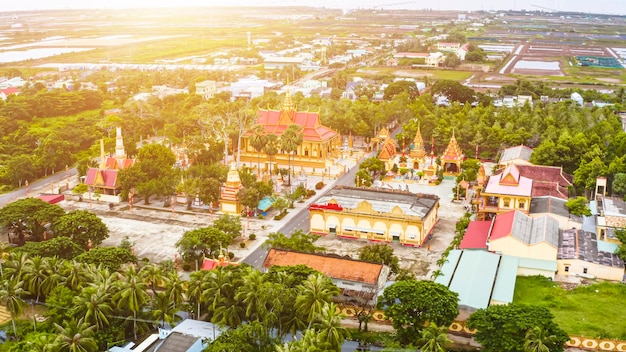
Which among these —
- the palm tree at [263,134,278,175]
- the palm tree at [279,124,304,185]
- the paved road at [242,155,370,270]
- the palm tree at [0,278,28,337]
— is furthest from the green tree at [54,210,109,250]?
the palm tree at [279,124,304,185]

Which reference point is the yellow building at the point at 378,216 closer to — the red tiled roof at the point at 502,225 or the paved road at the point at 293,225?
the paved road at the point at 293,225

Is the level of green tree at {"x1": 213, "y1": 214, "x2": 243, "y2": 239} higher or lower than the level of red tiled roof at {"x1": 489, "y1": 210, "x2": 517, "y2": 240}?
lower

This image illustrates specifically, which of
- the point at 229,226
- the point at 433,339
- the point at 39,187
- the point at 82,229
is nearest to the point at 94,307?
the point at 82,229

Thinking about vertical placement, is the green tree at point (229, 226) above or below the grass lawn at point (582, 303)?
above

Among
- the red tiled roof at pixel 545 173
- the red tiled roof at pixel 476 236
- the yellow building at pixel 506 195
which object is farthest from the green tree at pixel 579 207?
the red tiled roof at pixel 545 173

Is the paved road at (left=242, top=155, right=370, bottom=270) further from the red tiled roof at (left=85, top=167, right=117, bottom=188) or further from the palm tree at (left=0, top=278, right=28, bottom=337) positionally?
the red tiled roof at (left=85, top=167, right=117, bottom=188)

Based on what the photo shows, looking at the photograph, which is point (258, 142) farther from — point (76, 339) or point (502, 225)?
point (76, 339)
